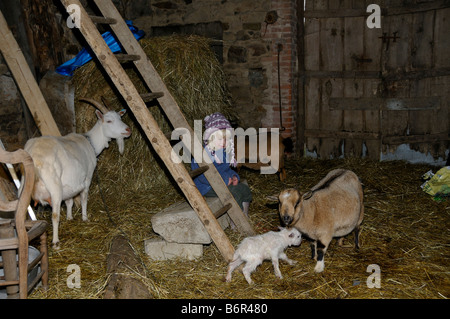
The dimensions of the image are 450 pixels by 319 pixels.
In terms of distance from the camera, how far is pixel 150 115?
3994 millimetres

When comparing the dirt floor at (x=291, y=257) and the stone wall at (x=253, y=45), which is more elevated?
the stone wall at (x=253, y=45)

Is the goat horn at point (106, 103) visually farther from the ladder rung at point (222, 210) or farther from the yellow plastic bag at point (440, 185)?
the yellow plastic bag at point (440, 185)

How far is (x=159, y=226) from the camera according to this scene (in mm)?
4285

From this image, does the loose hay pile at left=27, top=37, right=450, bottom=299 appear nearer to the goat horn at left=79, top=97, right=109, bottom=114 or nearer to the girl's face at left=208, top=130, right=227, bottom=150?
the goat horn at left=79, top=97, right=109, bottom=114

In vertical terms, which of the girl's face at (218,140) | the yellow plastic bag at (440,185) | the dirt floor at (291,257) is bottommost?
the dirt floor at (291,257)

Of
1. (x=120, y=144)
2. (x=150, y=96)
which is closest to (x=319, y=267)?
(x=150, y=96)

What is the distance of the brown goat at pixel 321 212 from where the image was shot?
4020 millimetres

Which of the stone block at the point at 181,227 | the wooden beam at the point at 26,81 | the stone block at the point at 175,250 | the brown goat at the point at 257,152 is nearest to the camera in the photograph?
the stone block at the point at 181,227

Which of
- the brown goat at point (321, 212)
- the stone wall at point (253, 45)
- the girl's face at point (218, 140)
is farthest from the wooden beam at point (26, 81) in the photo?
the stone wall at point (253, 45)

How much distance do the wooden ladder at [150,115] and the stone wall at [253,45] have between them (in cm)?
373

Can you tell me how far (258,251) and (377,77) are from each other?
544 cm

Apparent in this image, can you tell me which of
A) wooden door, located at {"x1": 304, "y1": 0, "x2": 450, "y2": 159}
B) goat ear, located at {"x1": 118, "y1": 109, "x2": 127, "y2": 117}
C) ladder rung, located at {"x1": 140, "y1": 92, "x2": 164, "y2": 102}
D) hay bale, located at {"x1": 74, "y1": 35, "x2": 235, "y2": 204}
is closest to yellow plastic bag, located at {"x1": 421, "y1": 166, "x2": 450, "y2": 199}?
wooden door, located at {"x1": 304, "y1": 0, "x2": 450, "y2": 159}

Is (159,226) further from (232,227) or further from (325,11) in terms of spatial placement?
(325,11)

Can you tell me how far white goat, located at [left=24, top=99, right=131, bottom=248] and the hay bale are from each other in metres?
0.41
